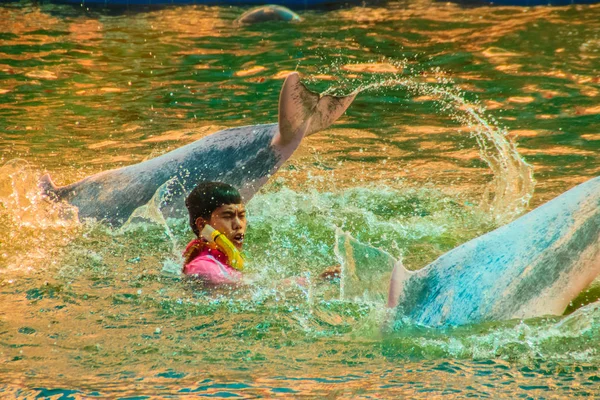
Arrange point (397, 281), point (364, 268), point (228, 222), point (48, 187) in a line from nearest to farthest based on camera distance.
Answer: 1. point (397, 281)
2. point (364, 268)
3. point (228, 222)
4. point (48, 187)

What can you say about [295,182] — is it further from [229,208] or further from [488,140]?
[488,140]

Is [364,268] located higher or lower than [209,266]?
higher

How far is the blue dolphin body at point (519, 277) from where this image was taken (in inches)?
174

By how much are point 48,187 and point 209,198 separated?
1610mm

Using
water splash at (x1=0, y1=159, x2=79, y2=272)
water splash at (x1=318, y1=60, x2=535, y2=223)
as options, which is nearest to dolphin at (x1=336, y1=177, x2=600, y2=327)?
water splash at (x1=318, y1=60, x2=535, y2=223)

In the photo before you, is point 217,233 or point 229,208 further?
point 229,208

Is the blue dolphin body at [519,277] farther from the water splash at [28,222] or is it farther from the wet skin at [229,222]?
the water splash at [28,222]

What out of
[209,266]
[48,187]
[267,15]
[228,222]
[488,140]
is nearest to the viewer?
[209,266]

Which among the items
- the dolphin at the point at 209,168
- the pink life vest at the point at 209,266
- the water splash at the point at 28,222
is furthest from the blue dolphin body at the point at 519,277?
the water splash at the point at 28,222

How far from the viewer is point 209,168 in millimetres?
6469

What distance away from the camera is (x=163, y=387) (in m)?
4.11

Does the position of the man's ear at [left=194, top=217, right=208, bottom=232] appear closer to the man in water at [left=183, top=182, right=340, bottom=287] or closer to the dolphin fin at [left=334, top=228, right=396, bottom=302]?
the man in water at [left=183, top=182, right=340, bottom=287]

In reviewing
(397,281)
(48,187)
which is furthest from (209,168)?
(397,281)

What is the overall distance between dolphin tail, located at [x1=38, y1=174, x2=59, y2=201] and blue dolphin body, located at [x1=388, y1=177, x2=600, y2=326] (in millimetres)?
3165
